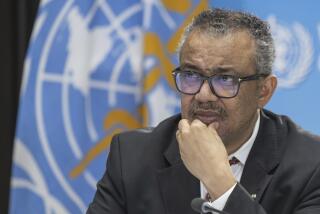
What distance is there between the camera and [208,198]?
2.32m

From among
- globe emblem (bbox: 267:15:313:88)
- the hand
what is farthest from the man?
globe emblem (bbox: 267:15:313:88)

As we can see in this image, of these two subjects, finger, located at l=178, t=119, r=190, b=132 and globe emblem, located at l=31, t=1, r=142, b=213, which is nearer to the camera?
finger, located at l=178, t=119, r=190, b=132

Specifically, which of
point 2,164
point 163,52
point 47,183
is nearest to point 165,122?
point 163,52

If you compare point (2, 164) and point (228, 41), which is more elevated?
point (228, 41)

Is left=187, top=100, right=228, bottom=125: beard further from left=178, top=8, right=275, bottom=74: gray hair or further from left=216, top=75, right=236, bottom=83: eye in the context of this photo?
left=178, top=8, right=275, bottom=74: gray hair

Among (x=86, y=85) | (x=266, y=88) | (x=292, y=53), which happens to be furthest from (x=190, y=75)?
(x=86, y=85)

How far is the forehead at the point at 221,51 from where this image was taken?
2.18m

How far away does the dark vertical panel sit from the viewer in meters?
4.22

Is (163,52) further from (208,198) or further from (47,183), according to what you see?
(208,198)

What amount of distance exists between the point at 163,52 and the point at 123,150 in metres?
1.08

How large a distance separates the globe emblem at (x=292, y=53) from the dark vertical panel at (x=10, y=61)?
5.81 feet

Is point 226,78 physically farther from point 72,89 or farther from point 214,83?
point 72,89

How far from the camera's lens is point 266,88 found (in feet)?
7.77

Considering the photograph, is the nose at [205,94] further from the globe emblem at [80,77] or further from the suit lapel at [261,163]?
the globe emblem at [80,77]
